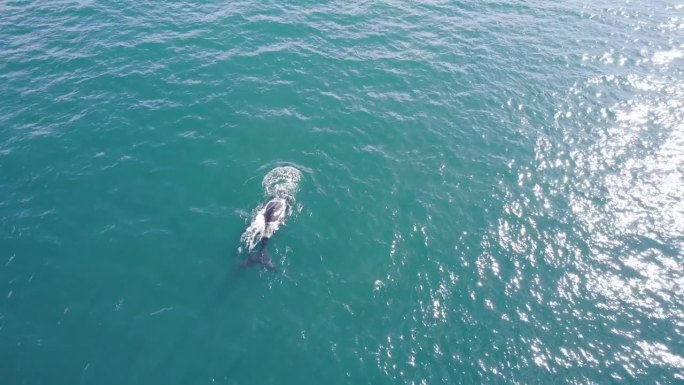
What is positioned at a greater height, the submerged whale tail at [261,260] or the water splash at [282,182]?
the water splash at [282,182]

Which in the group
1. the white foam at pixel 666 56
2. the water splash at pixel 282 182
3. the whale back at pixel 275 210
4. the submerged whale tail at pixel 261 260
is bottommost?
the submerged whale tail at pixel 261 260

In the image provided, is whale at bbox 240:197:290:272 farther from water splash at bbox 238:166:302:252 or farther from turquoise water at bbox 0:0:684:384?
turquoise water at bbox 0:0:684:384

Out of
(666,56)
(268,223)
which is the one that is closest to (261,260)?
(268,223)

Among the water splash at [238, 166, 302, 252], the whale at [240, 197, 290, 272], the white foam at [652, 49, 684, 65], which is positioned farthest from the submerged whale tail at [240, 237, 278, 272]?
the white foam at [652, 49, 684, 65]

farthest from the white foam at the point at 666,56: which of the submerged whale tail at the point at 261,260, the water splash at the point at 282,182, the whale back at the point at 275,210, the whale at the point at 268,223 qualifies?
the submerged whale tail at the point at 261,260

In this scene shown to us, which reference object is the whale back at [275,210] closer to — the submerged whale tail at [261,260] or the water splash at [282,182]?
the water splash at [282,182]

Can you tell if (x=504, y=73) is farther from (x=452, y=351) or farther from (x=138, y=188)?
(x=138, y=188)

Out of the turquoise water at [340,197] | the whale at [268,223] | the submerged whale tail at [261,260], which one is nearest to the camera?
the turquoise water at [340,197]

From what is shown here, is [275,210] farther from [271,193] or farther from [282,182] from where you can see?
[282,182]
